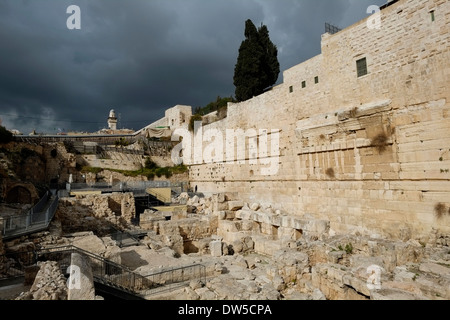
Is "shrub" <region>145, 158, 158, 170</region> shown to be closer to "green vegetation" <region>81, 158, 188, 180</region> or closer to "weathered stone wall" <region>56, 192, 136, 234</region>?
"green vegetation" <region>81, 158, 188, 180</region>

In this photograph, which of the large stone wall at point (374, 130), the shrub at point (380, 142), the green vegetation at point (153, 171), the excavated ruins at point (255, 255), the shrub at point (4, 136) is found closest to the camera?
the excavated ruins at point (255, 255)

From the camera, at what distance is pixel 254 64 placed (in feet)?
71.7

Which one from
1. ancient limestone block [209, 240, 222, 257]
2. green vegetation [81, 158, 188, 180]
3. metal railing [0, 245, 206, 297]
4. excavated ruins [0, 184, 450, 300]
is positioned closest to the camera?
excavated ruins [0, 184, 450, 300]

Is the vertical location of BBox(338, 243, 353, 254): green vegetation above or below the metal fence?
above

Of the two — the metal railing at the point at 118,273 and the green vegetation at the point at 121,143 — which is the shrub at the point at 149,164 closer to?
the green vegetation at the point at 121,143

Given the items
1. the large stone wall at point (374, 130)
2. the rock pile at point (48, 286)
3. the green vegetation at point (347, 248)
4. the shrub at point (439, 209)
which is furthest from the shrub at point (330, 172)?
the rock pile at point (48, 286)

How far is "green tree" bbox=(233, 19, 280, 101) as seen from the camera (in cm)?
2198

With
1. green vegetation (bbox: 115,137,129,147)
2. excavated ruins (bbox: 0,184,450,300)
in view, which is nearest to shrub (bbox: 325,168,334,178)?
excavated ruins (bbox: 0,184,450,300)

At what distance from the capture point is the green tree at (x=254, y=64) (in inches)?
866

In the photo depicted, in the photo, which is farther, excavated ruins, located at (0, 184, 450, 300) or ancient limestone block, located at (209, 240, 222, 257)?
ancient limestone block, located at (209, 240, 222, 257)

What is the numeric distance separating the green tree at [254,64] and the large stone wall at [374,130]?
717 centimetres

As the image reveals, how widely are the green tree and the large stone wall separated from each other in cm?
717

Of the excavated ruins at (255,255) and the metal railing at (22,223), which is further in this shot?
the metal railing at (22,223)
